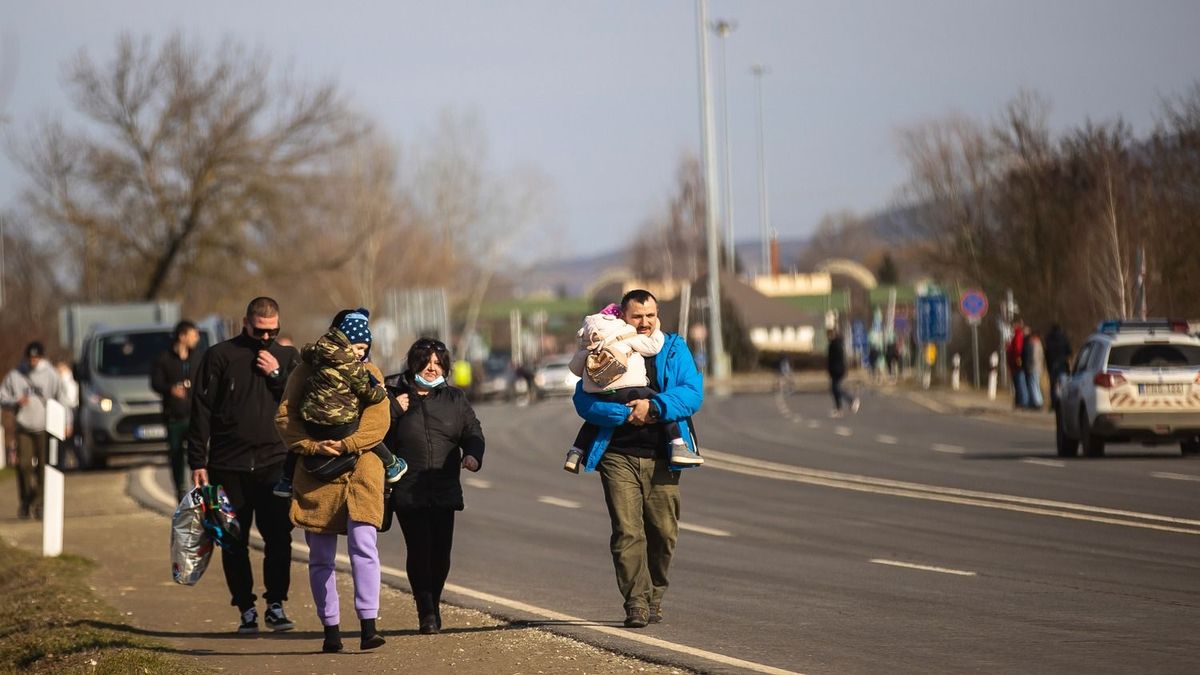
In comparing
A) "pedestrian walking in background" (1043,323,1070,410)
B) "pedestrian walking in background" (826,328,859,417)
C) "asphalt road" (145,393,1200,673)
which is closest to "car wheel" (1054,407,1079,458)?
"asphalt road" (145,393,1200,673)

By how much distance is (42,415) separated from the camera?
2019cm

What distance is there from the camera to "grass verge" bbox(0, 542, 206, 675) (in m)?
9.44

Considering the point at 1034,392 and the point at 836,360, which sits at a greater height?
the point at 836,360

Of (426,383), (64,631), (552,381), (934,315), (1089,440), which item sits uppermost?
(934,315)

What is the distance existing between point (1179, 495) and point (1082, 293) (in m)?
25.9

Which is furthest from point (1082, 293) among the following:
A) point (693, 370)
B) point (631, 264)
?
point (631, 264)

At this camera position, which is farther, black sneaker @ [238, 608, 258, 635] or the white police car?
the white police car

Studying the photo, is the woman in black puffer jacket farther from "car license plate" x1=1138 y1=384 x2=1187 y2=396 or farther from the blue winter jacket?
"car license plate" x1=1138 y1=384 x2=1187 y2=396

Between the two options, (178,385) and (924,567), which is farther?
(178,385)

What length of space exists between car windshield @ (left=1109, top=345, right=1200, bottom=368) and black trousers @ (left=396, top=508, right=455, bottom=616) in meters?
16.2

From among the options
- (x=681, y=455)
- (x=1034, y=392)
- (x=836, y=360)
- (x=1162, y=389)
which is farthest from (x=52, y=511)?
(x=1034, y=392)

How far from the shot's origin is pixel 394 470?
9578mm

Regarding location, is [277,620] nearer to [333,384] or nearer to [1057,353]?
[333,384]

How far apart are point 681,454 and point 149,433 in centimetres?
2163
